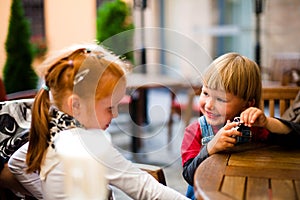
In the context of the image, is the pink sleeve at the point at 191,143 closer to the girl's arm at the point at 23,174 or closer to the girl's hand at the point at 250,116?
the girl's hand at the point at 250,116

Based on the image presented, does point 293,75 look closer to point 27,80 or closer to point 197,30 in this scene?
point 27,80

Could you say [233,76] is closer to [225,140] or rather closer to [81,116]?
[225,140]

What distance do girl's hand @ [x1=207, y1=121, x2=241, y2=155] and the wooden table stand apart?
2cm

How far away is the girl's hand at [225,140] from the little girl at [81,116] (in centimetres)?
20

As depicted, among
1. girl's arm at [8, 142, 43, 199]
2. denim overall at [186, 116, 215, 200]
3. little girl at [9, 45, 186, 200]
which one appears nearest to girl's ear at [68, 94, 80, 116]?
little girl at [9, 45, 186, 200]

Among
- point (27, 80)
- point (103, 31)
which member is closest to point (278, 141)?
point (27, 80)

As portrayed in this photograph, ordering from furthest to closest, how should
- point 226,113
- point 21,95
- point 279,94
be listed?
1. point 21,95
2. point 279,94
3. point 226,113

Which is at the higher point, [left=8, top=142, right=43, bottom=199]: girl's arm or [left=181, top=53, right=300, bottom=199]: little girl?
[left=181, top=53, right=300, bottom=199]: little girl

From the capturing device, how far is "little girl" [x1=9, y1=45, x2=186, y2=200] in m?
1.06

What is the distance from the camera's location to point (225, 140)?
1195mm

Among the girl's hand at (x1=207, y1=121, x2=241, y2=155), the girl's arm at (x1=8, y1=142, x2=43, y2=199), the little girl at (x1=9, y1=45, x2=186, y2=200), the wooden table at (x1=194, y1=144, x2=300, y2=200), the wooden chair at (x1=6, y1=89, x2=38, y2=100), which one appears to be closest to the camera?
the wooden table at (x1=194, y1=144, x2=300, y2=200)

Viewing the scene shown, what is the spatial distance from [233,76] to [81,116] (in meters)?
0.47

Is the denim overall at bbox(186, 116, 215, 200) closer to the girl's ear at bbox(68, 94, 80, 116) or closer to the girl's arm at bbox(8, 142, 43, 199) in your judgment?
the girl's ear at bbox(68, 94, 80, 116)

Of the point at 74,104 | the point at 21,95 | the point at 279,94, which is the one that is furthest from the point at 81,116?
the point at 21,95
